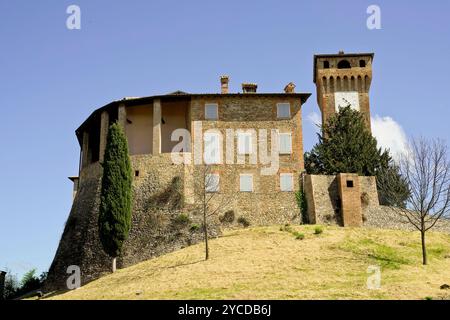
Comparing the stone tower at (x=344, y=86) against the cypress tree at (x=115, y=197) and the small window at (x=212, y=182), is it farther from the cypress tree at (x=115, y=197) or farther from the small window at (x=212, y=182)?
the cypress tree at (x=115, y=197)

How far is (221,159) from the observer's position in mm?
41031

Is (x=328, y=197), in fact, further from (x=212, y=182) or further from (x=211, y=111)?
(x=211, y=111)

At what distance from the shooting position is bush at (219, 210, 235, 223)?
129 ft

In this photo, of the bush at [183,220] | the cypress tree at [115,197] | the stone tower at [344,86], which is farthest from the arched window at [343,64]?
the cypress tree at [115,197]

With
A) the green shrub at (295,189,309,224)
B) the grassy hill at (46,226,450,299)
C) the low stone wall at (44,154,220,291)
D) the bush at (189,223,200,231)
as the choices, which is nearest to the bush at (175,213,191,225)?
the low stone wall at (44,154,220,291)

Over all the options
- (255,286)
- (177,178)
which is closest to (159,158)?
(177,178)

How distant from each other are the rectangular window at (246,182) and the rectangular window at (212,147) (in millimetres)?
2205

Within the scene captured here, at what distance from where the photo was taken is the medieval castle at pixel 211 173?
1547 inches

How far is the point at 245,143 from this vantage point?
4144cm

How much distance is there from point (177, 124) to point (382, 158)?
17.1 metres

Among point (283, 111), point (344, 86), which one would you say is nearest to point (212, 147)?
point (283, 111)

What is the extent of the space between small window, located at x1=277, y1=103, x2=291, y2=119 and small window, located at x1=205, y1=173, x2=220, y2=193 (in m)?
6.82

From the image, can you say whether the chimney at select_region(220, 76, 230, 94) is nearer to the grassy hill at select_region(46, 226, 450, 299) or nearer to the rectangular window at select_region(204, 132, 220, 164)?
the rectangular window at select_region(204, 132, 220, 164)
